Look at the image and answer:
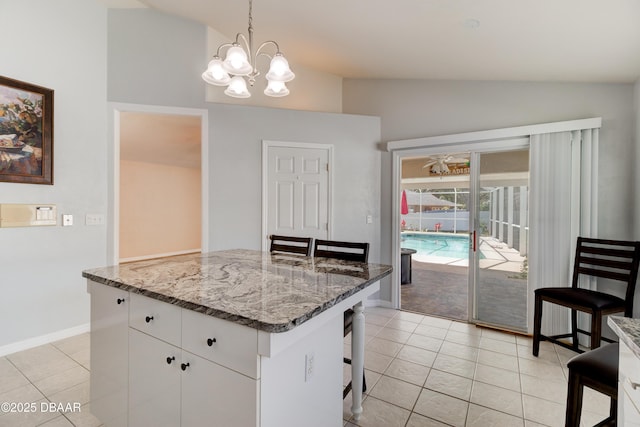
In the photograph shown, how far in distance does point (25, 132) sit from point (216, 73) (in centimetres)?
202

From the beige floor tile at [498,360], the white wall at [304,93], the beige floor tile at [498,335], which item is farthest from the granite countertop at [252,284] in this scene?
the white wall at [304,93]

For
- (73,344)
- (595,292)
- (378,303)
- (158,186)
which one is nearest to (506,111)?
(595,292)

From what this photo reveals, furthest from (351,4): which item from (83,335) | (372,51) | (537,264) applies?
(83,335)

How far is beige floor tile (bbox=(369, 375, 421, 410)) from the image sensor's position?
1.97 m

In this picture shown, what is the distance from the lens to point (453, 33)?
249 cm

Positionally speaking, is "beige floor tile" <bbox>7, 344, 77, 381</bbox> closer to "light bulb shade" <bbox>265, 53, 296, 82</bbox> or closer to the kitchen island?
the kitchen island

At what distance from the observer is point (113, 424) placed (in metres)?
1.57

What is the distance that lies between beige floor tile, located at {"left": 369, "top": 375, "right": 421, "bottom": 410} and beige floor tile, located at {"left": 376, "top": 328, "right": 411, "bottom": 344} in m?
0.72

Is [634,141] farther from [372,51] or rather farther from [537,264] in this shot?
[372,51]

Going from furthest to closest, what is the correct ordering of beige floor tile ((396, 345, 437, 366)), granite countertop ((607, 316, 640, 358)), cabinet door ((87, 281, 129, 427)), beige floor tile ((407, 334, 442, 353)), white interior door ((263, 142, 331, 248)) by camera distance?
white interior door ((263, 142, 331, 248))
beige floor tile ((407, 334, 442, 353))
beige floor tile ((396, 345, 437, 366))
cabinet door ((87, 281, 129, 427))
granite countertop ((607, 316, 640, 358))

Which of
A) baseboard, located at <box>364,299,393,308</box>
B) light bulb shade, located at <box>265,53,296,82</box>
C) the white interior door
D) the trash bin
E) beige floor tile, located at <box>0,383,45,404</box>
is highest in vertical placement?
light bulb shade, located at <box>265,53,296,82</box>

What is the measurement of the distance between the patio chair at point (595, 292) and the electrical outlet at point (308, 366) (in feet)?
7.47

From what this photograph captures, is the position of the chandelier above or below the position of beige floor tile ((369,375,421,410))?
above

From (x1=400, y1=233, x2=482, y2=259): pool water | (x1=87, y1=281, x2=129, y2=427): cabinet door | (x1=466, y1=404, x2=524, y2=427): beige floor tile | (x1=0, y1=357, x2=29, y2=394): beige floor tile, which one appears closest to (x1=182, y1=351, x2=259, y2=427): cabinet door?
(x1=87, y1=281, x2=129, y2=427): cabinet door
